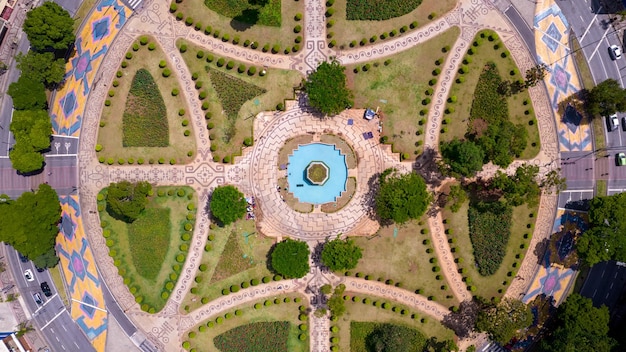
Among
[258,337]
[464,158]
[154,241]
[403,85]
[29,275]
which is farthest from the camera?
[29,275]

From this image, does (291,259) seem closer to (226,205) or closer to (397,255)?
(226,205)

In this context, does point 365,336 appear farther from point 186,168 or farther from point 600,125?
point 600,125

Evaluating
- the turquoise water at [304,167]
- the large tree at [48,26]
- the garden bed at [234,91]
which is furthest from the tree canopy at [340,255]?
the large tree at [48,26]

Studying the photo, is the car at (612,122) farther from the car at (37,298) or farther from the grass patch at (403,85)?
the car at (37,298)

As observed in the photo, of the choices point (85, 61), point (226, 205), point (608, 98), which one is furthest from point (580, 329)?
point (85, 61)

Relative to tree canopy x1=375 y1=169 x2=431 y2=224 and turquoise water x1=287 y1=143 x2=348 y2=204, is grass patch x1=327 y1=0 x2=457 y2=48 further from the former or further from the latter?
tree canopy x1=375 y1=169 x2=431 y2=224

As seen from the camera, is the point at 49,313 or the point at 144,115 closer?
the point at 144,115
